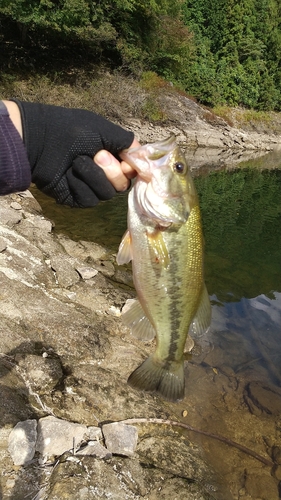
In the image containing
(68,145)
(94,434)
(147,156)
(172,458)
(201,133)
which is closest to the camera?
(68,145)

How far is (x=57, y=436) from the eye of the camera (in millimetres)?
4559

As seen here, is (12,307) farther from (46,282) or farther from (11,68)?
(11,68)

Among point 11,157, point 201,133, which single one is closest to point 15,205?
point 11,157

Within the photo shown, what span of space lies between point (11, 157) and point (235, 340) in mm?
7413

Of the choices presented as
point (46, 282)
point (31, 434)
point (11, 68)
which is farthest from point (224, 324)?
point (11, 68)

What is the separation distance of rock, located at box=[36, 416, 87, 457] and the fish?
6.42 ft

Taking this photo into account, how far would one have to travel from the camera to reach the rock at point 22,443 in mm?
4207

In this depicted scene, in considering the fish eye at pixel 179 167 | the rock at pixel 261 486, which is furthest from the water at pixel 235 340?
the fish eye at pixel 179 167

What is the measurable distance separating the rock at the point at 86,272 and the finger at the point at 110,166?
6.11m

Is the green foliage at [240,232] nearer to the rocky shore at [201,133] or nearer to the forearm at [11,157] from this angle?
the rocky shore at [201,133]

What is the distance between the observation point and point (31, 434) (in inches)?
173

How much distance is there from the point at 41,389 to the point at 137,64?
35528 millimetres

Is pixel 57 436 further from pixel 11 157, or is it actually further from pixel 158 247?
pixel 11 157

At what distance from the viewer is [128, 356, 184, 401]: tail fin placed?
3236mm
